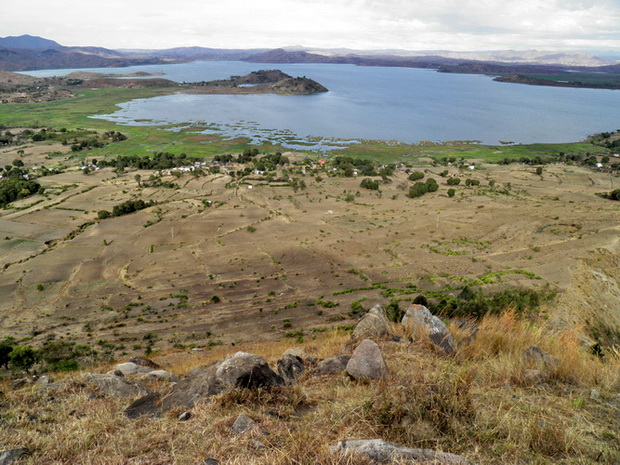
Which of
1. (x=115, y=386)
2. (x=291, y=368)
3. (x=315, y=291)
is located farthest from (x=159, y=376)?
(x=315, y=291)

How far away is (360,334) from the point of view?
8.59 metres

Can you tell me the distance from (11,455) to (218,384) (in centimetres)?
250

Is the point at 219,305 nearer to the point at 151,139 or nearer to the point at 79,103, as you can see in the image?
the point at 151,139

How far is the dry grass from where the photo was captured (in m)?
3.64

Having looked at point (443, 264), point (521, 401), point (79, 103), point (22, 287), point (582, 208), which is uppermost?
point (79, 103)

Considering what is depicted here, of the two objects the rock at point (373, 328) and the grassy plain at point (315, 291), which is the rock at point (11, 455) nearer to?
the grassy plain at point (315, 291)

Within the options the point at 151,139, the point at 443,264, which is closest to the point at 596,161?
the point at 443,264

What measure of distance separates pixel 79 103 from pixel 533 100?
17998 cm

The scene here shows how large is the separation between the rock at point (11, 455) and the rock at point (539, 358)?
6950 mm

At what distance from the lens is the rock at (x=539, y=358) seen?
5505mm

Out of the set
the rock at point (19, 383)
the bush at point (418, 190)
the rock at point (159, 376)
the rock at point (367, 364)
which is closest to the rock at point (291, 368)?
the rock at point (367, 364)

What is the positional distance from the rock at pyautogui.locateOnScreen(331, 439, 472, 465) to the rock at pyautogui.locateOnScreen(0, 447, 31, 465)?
11.8 feet

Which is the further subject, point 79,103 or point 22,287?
point 79,103

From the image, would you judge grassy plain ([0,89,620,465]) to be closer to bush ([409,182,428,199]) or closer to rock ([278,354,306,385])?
rock ([278,354,306,385])
